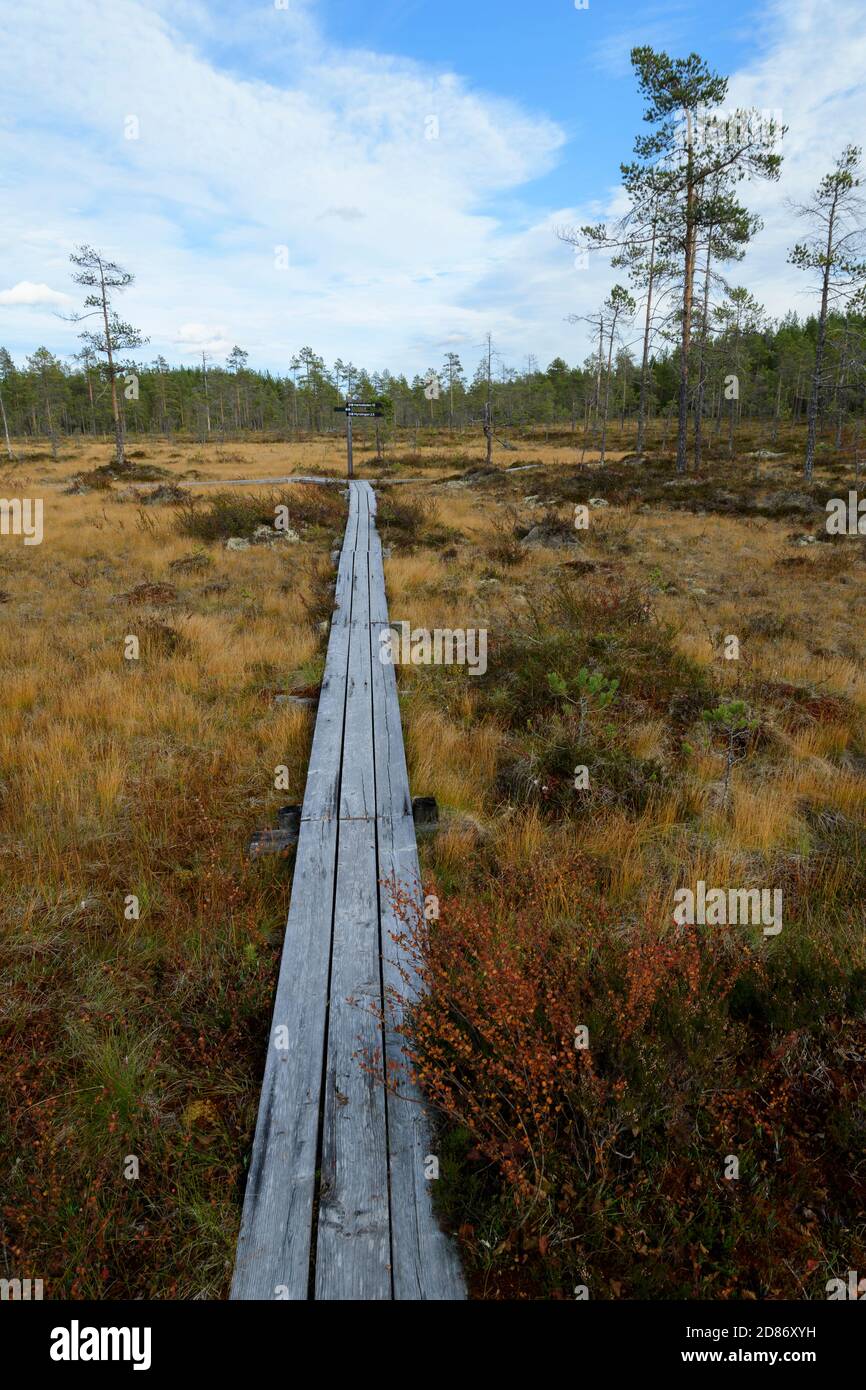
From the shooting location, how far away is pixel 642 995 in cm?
244

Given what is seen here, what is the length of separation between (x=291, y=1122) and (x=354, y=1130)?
0.23 meters

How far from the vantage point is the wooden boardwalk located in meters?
1.92

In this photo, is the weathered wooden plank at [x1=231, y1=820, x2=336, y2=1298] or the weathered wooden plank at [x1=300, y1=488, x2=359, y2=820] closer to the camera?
the weathered wooden plank at [x1=231, y1=820, x2=336, y2=1298]

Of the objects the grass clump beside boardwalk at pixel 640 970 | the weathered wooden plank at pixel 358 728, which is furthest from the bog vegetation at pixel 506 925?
the weathered wooden plank at pixel 358 728

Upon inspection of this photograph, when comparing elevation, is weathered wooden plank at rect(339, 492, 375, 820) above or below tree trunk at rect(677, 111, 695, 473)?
below

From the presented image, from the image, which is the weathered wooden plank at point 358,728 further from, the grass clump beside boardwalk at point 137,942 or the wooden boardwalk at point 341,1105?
the grass clump beside boardwalk at point 137,942

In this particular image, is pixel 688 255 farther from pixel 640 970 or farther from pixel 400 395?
pixel 400 395

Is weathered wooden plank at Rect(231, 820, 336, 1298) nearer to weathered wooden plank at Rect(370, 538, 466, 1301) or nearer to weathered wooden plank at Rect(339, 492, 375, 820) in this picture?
weathered wooden plank at Rect(370, 538, 466, 1301)

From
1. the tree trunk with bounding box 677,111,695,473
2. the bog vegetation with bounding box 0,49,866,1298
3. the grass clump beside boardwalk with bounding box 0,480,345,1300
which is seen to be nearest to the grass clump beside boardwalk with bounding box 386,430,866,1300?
the bog vegetation with bounding box 0,49,866,1298

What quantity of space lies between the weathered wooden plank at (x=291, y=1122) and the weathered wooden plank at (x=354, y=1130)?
0.16 feet

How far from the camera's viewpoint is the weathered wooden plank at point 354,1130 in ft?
6.28
